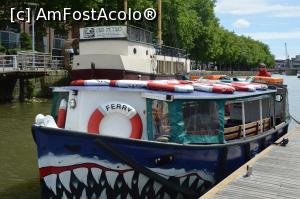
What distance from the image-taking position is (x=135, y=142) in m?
8.60

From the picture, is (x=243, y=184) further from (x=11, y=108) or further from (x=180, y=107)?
(x=11, y=108)

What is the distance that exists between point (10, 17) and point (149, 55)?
1407 cm

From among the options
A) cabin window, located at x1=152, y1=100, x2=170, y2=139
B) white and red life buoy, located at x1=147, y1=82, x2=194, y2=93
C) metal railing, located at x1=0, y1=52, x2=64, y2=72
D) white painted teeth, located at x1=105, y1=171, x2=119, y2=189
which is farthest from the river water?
metal railing, located at x1=0, y1=52, x2=64, y2=72

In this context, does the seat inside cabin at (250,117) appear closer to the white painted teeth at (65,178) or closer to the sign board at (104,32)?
the white painted teeth at (65,178)

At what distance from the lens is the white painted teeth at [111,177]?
8820 millimetres

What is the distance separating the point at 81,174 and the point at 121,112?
4.39ft

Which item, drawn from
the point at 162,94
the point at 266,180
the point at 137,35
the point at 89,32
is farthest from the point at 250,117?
the point at 137,35

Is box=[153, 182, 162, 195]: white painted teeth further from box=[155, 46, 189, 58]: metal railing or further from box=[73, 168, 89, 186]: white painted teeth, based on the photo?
box=[155, 46, 189, 58]: metal railing

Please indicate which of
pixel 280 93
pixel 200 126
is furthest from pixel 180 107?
pixel 280 93

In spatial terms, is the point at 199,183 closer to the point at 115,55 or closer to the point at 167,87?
the point at 167,87

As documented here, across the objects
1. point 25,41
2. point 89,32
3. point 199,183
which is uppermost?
point 25,41

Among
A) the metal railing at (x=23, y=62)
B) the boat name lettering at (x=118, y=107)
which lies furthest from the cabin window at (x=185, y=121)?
the metal railing at (x=23, y=62)

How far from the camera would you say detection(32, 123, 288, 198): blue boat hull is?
865 centimetres

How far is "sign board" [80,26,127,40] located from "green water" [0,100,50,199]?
6.34 m
